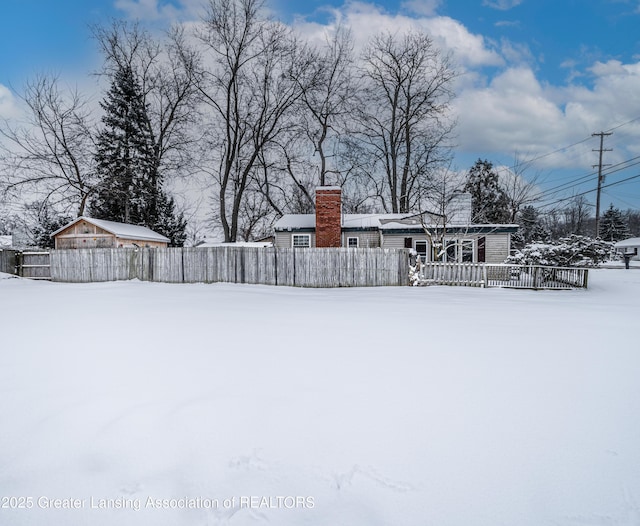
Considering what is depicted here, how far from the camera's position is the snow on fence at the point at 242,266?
13789 millimetres

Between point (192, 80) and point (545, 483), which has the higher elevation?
point (192, 80)

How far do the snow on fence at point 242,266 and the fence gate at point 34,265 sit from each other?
0.72m

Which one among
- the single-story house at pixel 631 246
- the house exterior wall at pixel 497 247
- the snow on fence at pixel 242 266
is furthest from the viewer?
the single-story house at pixel 631 246

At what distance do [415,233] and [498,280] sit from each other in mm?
6185

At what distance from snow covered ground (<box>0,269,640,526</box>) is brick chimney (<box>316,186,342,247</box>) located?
11.7 metres

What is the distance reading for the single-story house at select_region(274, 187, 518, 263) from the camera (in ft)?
57.0

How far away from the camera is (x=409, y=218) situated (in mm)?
19797

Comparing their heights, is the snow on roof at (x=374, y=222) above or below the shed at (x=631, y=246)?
above

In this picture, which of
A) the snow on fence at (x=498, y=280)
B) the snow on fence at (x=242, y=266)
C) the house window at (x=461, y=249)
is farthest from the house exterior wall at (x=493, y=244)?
the snow on fence at (x=242, y=266)

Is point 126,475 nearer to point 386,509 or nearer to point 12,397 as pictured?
point 386,509

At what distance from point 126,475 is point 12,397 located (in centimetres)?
190

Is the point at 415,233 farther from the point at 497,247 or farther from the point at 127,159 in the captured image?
the point at 127,159

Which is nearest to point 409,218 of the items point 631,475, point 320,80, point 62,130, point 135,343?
point 320,80

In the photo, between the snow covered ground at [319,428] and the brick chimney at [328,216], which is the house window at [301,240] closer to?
the brick chimney at [328,216]
